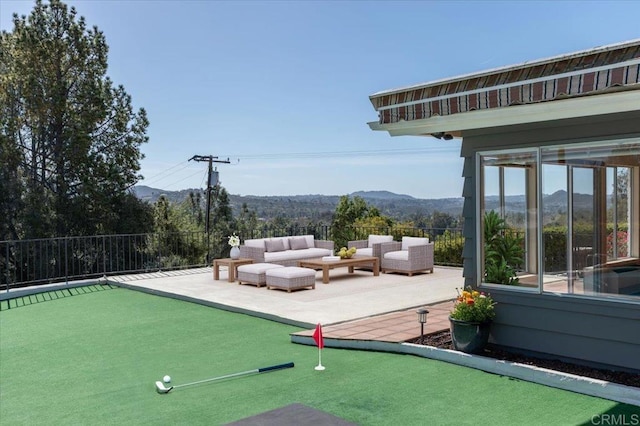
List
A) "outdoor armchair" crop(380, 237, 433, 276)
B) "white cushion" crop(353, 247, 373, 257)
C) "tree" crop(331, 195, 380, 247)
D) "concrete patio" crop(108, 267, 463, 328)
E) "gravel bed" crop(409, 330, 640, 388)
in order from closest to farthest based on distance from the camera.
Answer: "gravel bed" crop(409, 330, 640, 388), "concrete patio" crop(108, 267, 463, 328), "outdoor armchair" crop(380, 237, 433, 276), "white cushion" crop(353, 247, 373, 257), "tree" crop(331, 195, 380, 247)

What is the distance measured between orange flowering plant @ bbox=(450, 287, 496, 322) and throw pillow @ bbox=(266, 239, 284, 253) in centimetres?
659

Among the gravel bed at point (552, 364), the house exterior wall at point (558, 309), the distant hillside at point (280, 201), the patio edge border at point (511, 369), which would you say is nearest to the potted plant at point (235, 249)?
the patio edge border at point (511, 369)

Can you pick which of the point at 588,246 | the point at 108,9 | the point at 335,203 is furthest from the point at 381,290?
the point at 108,9

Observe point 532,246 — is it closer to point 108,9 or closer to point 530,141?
point 530,141

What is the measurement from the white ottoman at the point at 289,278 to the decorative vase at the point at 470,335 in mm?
4110

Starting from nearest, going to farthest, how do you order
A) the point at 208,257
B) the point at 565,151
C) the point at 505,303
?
1. the point at 565,151
2. the point at 505,303
3. the point at 208,257

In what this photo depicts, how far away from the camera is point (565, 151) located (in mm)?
4723

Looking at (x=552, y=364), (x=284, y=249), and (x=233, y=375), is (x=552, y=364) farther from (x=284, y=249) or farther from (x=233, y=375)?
(x=284, y=249)

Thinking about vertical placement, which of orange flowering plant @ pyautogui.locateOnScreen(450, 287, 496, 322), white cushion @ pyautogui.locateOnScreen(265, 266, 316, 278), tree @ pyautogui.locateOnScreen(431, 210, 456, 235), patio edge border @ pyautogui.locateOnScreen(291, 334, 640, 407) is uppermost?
tree @ pyautogui.locateOnScreen(431, 210, 456, 235)

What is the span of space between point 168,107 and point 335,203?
600 inches

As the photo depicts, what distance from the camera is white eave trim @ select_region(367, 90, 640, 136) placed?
12.7 feet

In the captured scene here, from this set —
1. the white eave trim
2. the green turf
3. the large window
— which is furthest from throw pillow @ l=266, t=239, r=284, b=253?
the large window

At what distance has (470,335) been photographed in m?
4.87

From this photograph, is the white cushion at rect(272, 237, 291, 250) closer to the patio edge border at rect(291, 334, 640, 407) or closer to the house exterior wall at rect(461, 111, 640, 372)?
the patio edge border at rect(291, 334, 640, 407)
